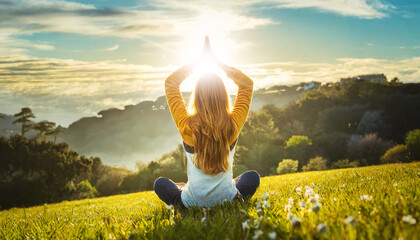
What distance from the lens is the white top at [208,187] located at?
415 cm

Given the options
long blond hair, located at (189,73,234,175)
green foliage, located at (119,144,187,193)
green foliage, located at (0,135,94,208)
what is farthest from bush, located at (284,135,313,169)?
long blond hair, located at (189,73,234,175)

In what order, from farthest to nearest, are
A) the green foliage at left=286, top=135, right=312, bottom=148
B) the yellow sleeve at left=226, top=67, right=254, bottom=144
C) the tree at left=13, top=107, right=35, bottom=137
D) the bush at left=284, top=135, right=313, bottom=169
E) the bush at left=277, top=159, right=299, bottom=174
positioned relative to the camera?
the tree at left=13, top=107, right=35, bottom=137
the green foliage at left=286, top=135, right=312, bottom=148
the bush at left=284, top=135, right=313, bottom=169
the bush at left=277, top=159, right=299, bottom=174
the yellow sleeve at left=226, top=67, right=254, bottom=144

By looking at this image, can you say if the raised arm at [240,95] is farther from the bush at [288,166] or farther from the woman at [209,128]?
the bush at [288,166]

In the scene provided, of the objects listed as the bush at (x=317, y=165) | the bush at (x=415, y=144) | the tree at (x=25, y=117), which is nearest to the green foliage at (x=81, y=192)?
the bush at (x=317, y=165)

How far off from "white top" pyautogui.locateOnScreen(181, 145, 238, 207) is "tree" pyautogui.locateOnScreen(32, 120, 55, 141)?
2455 inches

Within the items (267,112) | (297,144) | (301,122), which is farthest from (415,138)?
(267,112)

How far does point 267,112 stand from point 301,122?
510 cm

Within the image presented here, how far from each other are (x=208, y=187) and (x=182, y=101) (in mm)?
1284

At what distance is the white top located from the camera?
4152 mm

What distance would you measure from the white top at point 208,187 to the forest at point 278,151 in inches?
731

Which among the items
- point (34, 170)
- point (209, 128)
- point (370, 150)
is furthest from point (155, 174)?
point (209, 128)

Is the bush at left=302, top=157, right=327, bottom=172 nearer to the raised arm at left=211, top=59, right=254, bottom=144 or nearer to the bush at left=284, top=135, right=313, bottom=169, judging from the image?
the bush at left=284, top=135, right=313, bottom=169

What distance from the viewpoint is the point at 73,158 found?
30.8 m

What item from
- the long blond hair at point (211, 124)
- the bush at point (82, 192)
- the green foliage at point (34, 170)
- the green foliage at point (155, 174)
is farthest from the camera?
the bush at point (82, 192)
